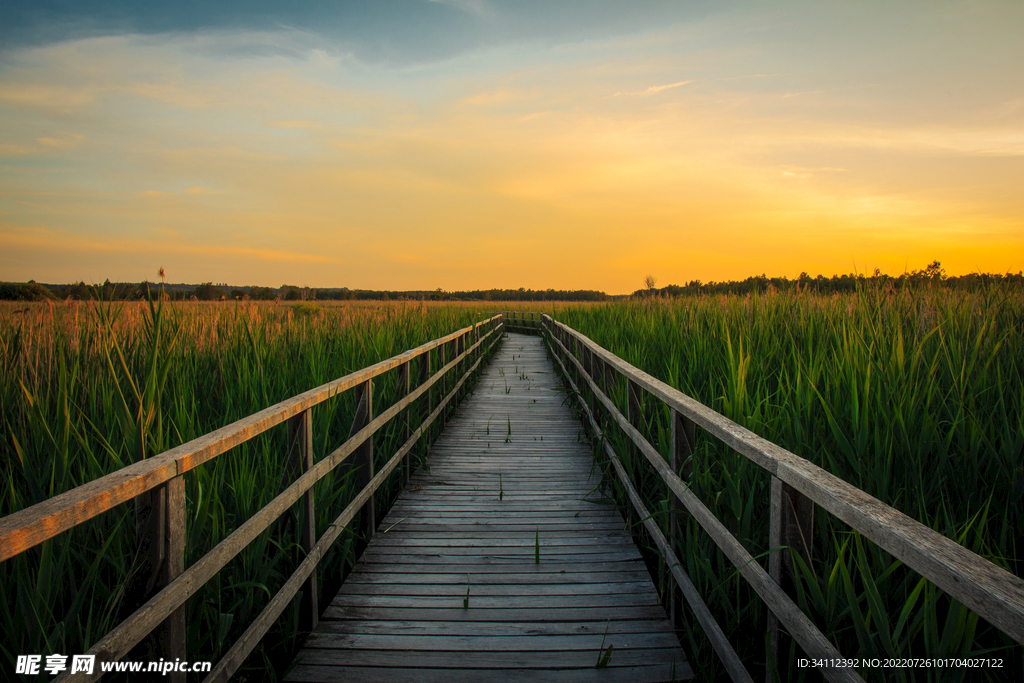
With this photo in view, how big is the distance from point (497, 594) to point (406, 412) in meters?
2.25

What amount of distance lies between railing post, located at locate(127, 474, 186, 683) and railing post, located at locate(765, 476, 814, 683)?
184cm

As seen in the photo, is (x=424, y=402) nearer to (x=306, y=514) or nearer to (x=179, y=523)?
→ (x=306, y=514)

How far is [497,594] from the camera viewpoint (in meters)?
3.06

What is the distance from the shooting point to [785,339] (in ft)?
15.6

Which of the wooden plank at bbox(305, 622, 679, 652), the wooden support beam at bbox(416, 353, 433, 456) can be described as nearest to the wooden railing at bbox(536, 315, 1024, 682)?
the wooden plank at bbox(305, 622, 679, 652)

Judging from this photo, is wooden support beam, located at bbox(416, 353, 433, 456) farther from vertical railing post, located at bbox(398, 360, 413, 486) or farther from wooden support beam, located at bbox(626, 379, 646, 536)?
wooden support beam, located at bbox(626, 379, 646, 536)

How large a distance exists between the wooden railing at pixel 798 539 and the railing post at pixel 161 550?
184 cm

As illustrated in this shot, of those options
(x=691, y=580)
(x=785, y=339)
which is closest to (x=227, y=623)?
(x=691, y=580)

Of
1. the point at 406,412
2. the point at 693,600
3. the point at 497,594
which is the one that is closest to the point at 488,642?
the point at 497,594

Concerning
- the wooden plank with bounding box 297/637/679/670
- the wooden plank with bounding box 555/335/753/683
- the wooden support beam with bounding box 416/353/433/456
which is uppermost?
the wooden support beam with bounding box 416/353/433/456

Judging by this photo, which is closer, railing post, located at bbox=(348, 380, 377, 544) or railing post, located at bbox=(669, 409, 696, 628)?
railing post, located at bbox=(669, 409, 696, 628)

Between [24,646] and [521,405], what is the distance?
24.6 ft

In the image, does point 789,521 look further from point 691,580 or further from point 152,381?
point 152,381

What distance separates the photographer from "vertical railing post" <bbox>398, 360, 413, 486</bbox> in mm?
4715
